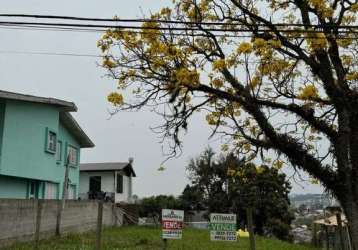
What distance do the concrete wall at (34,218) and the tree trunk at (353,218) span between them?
33.8ft

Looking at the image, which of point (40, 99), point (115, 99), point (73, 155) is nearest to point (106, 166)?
point (73, 155)

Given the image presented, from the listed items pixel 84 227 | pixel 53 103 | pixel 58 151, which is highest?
pixel 53 103

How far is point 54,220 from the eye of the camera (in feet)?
67.5

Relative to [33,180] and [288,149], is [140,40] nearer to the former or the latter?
[288,149]

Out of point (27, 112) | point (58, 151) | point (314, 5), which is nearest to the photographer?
point (314, 5)

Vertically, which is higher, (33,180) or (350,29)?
(350,29)

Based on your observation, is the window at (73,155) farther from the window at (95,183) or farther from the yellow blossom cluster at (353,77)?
the yellow blossom cluster at (353,77)

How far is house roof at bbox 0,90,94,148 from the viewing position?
22.4 m

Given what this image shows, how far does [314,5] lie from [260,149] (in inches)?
165

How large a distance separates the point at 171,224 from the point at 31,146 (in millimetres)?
15024

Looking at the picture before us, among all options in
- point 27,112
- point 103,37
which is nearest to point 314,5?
point 103,37

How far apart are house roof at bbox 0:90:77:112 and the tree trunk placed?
1507 centimetres

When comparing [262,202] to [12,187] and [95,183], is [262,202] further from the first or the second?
[12,187]

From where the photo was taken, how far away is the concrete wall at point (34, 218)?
16192 millimetres
